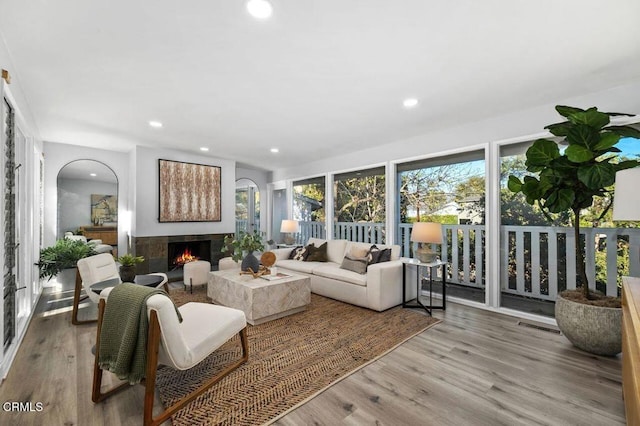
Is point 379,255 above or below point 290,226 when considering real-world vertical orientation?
below

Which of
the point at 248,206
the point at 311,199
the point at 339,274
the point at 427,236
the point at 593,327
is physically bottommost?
the point at 593,327

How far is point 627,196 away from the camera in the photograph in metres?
1.72

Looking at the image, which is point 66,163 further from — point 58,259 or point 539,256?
point 539,256

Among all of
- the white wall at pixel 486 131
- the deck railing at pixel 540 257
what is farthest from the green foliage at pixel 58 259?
the deck railing at pixel 540 257

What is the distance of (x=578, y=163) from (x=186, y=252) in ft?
20.5

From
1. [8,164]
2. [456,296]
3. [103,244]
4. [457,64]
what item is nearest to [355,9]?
[457,64]

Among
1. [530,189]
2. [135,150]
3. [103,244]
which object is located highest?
[135,150]

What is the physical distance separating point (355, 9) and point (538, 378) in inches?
116

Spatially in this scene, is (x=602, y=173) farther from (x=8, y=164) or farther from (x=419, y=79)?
(x=8, y=164)

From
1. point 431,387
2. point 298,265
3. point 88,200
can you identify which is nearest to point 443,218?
point 298,265

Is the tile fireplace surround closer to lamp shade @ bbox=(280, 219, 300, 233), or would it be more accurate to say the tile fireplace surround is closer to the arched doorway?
lamp shade @ bbox=(280, 219, 300, 233)

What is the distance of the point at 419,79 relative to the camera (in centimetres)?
272

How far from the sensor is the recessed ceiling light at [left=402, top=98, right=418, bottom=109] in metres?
3.19

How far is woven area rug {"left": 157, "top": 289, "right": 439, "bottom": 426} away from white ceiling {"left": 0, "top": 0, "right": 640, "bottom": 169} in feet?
7.01
